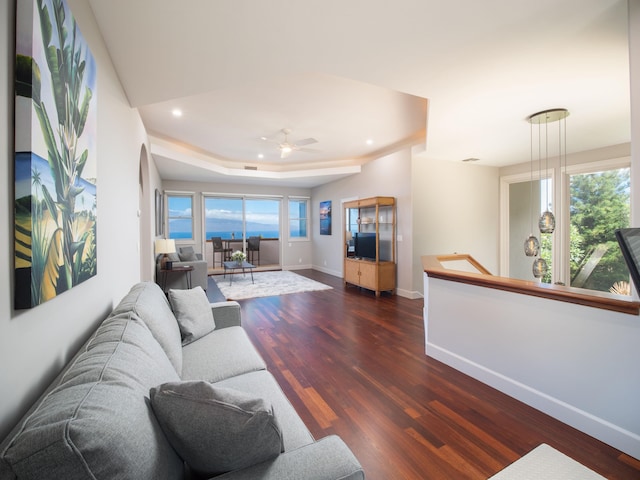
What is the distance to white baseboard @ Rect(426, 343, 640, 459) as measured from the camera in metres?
1.68

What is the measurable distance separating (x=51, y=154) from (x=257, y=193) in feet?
25.1

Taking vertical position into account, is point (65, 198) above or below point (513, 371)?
above

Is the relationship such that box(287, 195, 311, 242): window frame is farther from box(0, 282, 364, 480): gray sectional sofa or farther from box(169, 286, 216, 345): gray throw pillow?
box(0, 282, 364, 480): gray sectional sofa

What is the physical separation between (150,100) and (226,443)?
305 cm

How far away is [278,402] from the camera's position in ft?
4.74

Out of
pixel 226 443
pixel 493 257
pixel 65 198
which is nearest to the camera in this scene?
pixel 226 443

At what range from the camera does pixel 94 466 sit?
1.94 feet

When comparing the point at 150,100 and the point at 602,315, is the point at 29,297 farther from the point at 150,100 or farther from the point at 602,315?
the point at 602,315

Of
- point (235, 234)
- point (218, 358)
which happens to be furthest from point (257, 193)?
point (218, 358)

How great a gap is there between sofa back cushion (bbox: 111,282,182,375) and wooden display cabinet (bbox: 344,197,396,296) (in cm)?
416

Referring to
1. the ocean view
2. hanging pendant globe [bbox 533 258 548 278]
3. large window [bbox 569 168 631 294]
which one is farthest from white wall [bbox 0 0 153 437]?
large window [bbox 569 168 631 294]

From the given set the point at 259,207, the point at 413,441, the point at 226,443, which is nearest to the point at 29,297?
the point at 226,443

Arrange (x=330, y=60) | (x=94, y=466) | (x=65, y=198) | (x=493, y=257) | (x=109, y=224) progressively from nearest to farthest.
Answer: (x=94, y=466) → (x=65, y=198) → (x=109, y=224) → (x=330, y=60) → (x=493, y=257)

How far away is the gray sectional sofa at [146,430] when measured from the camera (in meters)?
0.58
